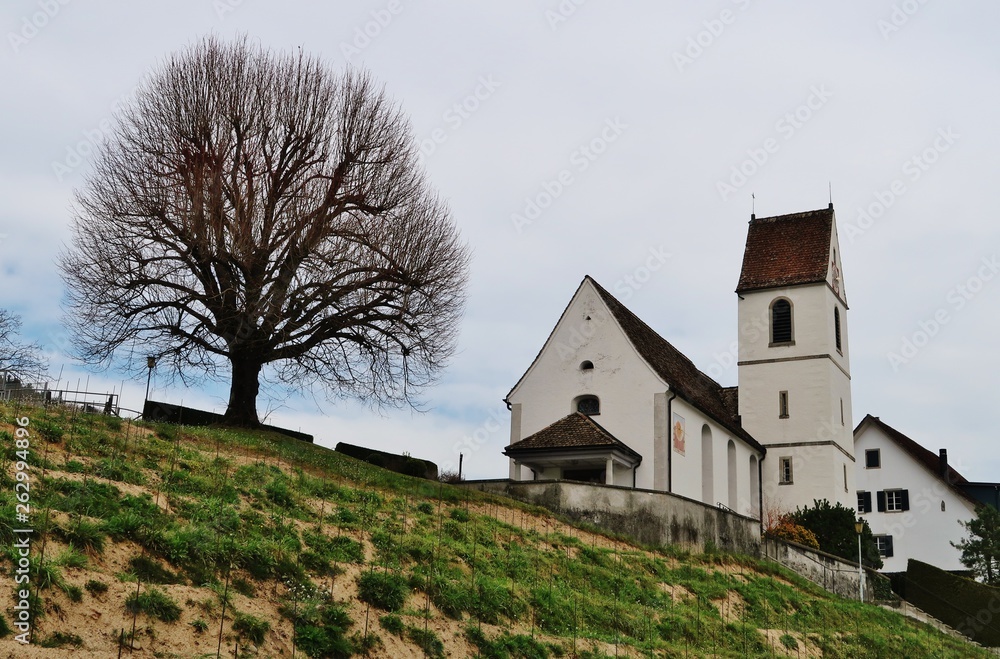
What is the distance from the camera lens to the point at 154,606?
12508 millimetres

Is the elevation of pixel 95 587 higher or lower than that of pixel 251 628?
higher

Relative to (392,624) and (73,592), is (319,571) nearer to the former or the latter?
(392,624)

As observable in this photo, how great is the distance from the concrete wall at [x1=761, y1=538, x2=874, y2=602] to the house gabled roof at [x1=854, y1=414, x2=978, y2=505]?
56.5 feet

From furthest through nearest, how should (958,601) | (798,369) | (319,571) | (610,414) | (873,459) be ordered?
(873,459) → (798,369) → (958,601) → (610,414) → (319,571)

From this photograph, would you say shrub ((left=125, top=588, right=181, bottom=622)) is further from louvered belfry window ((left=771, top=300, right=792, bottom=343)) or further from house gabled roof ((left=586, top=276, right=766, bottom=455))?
louvered belfry window ((left=771, top=300, right=792, bottom=343))

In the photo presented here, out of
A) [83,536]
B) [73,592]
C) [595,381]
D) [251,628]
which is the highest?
[595,381]

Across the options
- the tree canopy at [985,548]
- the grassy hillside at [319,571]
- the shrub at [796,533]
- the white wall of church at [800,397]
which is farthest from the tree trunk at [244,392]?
the tree canopy at [985,548]

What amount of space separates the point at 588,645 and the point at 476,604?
1910 mm

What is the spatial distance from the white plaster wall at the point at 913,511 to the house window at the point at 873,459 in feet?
0.53

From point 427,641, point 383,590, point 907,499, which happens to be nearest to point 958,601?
point 907,499

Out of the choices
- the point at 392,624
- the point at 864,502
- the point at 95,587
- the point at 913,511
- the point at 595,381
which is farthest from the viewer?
the point at 864,502

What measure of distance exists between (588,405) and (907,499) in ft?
78.1

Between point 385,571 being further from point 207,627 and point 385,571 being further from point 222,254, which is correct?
point 222,254

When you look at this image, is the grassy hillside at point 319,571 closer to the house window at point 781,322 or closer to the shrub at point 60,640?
the shrub at point 60,640
